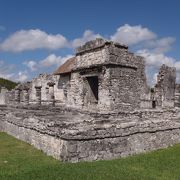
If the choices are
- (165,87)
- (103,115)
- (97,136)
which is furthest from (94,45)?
(165,87)

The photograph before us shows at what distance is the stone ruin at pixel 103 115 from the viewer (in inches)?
324

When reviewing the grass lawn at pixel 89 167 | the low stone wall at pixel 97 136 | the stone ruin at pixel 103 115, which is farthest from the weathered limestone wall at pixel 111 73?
the grass lawn at pixel 89 167

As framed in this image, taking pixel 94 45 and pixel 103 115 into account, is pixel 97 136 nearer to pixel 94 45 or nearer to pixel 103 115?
pixel 103 115

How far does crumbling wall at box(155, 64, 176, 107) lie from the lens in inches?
816

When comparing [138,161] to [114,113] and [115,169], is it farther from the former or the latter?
[114,113]

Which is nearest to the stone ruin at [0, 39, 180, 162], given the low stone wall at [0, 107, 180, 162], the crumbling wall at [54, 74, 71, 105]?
→ the low stone wall at [0, 107, 180, 162]

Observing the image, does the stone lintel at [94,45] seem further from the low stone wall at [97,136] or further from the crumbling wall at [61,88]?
the crumbling wall at [61,88]

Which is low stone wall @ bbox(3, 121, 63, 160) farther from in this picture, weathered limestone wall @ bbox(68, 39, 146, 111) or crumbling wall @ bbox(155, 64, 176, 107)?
crumbling wall @ bbox(155, 64, 176, 107)

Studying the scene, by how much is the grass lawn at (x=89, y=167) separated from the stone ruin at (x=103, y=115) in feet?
1.45

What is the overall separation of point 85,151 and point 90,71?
24.0 ft

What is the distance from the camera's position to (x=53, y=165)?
736cm

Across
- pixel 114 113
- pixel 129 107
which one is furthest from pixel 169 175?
pixel 129 107

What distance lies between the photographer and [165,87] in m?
21.0

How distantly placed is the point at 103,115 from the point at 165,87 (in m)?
10.4
